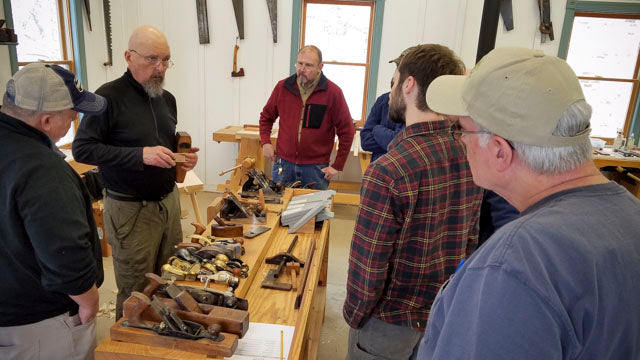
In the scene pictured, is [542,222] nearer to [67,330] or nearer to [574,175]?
[574,175]

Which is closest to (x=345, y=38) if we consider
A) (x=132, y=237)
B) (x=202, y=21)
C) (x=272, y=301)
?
(x=202, y=21)

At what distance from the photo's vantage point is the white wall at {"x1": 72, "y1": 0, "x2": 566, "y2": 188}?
4926mm

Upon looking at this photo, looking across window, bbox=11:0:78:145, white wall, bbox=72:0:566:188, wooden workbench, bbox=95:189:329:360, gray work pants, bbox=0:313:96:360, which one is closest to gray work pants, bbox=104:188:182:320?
wooden workbench, bbox=95:189:329:360

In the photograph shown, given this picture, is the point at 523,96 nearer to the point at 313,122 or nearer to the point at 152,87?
the point at 152,87

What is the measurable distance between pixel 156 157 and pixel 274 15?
342 centimetres

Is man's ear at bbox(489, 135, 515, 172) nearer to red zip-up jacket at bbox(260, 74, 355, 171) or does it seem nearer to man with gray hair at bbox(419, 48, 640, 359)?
man with gray hair at bbox(419, 48, 640, 359)

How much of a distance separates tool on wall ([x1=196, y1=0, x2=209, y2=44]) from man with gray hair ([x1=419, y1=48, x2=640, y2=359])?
4.91 meters

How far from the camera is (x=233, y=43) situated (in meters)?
5.23

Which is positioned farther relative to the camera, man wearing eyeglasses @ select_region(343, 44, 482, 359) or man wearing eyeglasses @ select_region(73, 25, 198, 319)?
man wearing eyeglasses @ select_region(73, 25, 198, 319)

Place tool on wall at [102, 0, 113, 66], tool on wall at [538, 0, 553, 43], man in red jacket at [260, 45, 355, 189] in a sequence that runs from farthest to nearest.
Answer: tool on wall at [102, 0, 113, 66] → tool on wall at [538, 0, 553, 43] → man in red jacket at [260, 45, 355, 189]

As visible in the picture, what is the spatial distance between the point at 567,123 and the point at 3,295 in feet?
5.58

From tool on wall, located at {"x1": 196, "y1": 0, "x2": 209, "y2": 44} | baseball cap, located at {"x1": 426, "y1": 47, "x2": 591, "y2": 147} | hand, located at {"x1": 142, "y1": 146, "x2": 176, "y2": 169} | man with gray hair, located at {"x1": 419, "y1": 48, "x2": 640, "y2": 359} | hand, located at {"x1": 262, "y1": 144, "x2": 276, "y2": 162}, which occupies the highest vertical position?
tool on wall, located at {"x1": 196, "y1": 0, "x2": 209, "y2": 44}

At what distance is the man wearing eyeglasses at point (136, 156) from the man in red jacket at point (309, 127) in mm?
1257

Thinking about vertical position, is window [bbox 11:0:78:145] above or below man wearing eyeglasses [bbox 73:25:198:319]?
above
